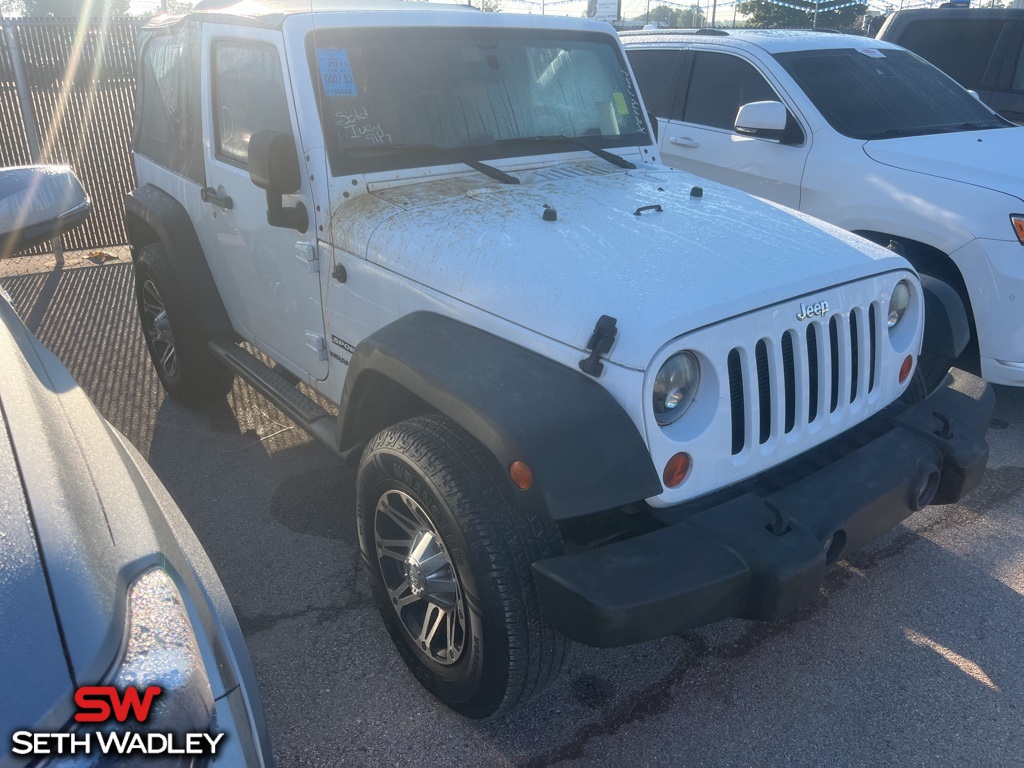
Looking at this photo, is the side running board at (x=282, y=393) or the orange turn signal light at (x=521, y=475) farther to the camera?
the side running board at (x=282, y=393)

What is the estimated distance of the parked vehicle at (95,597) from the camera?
122 centimetres

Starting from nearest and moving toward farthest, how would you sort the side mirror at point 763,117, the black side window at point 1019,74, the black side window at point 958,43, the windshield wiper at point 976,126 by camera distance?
the side mirror at point 763,117, the windshield wiper at point 976,126, the black side window at point 1019,74, the black side window at point 958,43

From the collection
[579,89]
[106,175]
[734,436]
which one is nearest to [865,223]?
[579,89]

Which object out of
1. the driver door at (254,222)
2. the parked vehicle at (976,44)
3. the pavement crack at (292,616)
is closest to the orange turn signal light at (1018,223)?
the driver door at (254,222)

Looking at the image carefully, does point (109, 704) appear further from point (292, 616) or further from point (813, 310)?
point (813, 310)

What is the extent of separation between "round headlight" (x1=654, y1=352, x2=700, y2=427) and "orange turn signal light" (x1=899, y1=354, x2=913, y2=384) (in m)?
1.03

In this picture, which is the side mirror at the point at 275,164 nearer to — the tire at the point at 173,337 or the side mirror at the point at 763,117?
the tire at the point at 173,337

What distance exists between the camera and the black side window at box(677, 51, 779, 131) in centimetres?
531

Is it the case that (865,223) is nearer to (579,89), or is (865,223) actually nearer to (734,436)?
(579,89)

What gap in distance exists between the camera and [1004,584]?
315cm

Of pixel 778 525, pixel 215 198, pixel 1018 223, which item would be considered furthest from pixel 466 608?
pixel 1018 223

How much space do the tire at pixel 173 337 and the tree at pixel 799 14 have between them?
80.6 ft

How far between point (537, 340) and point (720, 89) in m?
3.98

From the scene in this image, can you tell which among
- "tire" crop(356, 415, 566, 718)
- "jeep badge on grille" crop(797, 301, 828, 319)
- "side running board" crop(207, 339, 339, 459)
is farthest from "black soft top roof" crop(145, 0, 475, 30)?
"jeep badge on grille" crop(797, 301, 828, 319)
